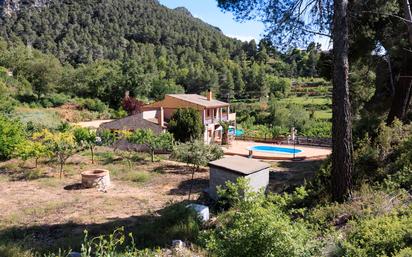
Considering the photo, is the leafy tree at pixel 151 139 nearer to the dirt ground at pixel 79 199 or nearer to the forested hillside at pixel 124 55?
the dirt ground at pixel 79 199

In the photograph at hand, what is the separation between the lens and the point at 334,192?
6.60 m

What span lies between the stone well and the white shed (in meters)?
4.69

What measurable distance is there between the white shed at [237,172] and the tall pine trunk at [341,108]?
10.9 feet

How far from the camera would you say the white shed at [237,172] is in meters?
9.77

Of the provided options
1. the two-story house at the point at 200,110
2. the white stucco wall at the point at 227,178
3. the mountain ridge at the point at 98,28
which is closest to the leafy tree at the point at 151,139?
the two-story house at the point at 200,110

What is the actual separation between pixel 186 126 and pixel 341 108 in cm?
1725

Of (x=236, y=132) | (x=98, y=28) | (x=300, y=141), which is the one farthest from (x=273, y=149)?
(x=98, y=28)

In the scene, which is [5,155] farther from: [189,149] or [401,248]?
[401,248]

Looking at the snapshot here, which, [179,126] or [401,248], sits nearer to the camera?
[401,248]

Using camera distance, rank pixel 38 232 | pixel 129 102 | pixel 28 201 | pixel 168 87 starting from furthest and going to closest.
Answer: pixel 168 87, pixel 129 102, pixel 28 201, pixel 38 232

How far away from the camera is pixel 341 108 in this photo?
6438 millimetres

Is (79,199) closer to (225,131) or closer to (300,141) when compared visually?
(225,131)

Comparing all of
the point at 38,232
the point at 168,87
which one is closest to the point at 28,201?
the point at 38,232

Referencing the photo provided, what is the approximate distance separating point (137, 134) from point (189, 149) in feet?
19.7
